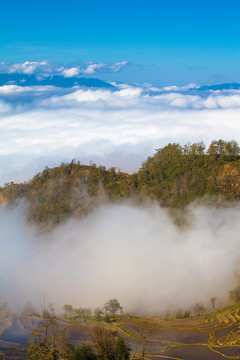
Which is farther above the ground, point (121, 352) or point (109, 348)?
point (109, 348)

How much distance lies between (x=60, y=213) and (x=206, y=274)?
35.1m

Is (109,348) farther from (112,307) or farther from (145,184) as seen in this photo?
(145,184)

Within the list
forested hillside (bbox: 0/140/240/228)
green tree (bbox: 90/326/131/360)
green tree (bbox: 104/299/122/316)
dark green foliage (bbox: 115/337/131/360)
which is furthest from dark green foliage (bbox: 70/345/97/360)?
forested hillside (bbox: 0/140/240/228)

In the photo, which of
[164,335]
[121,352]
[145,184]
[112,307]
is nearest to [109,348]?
[121,352]

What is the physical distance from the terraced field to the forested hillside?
27.3 meters

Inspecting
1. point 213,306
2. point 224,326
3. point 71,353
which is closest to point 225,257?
point 213,306

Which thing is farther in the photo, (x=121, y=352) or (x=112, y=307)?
(x=112, y=307)

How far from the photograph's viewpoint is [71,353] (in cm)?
3481

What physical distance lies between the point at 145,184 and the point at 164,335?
4034cm

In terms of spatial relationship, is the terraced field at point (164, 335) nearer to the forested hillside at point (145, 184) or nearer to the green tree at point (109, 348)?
the green tree at point (109, 348)

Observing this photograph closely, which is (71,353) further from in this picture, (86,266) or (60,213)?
(60,213)

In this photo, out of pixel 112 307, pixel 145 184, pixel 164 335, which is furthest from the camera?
pixel 145 184

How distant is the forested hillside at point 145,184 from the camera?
7144 cm

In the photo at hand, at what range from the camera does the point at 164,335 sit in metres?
42.6
